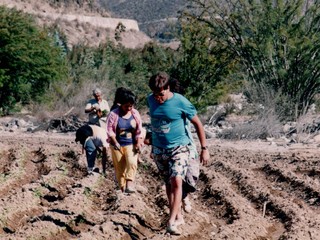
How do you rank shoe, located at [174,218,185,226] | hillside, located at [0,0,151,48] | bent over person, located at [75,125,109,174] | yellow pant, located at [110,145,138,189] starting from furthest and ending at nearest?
hillside, located at [0,0,151,48], bent over person, located at [75,125,109,174], yellow pant, located at [110,145,138,189], shoe, located at [174,218,185,226]

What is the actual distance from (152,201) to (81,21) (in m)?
79.8

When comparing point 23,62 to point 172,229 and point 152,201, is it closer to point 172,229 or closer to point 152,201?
point 152,201

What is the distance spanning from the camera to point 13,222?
328 inches

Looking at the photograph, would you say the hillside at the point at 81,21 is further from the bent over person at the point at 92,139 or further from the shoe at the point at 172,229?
the shoe at the point at 172,229

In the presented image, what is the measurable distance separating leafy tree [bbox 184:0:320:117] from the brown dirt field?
7017 mm

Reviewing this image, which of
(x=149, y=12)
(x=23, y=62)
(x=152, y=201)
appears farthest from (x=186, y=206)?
(x=149, y=12)

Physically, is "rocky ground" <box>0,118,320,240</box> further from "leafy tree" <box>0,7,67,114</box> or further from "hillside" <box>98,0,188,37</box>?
"hillside" <box>98,0,188,37</box>

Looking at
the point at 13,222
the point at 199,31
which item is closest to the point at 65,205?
the point at 13,222

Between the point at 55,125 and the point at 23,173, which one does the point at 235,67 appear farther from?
the point at 23,173

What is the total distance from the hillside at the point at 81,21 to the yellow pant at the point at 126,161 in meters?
69.5

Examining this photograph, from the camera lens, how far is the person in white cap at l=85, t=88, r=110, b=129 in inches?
441

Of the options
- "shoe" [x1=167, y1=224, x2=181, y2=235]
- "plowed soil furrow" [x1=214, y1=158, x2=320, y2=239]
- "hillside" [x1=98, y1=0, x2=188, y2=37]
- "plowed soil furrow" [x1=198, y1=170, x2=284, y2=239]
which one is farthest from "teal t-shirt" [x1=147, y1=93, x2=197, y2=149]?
"hillside" [x1=98, y1=0, x2=188, y2=37]

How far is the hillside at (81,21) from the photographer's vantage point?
266 ft

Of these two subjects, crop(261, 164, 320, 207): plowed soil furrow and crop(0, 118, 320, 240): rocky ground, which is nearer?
crop(0, 118, 320, 240): rocky ground
